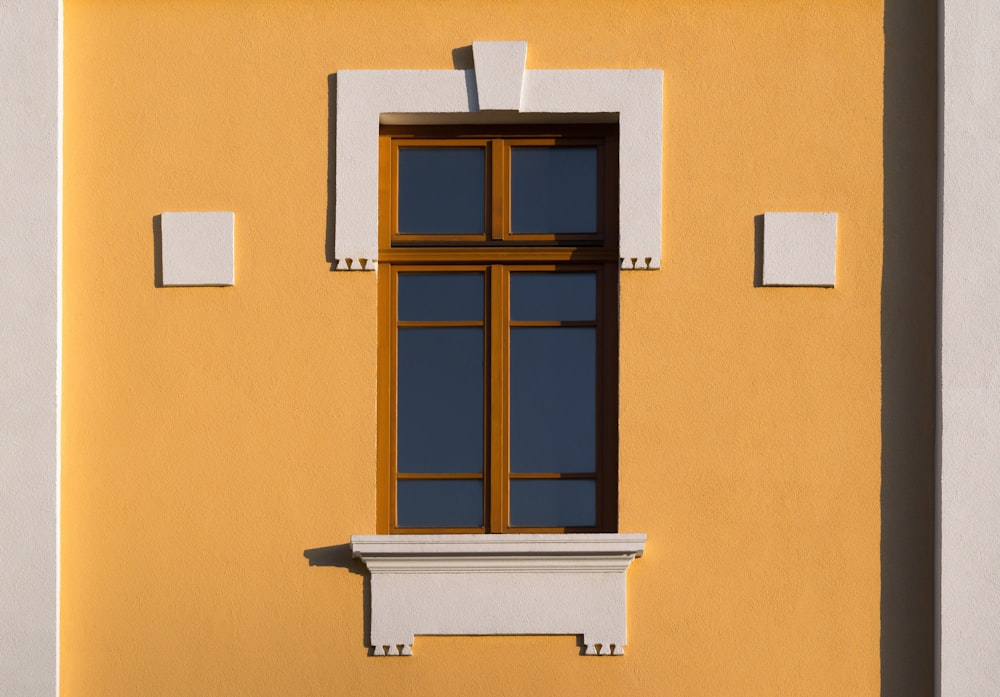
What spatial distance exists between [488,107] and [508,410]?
1530 mm

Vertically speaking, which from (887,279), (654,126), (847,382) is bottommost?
(847,382)

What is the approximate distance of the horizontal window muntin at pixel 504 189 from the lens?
7.50 m

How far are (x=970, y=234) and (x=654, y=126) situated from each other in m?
1.62

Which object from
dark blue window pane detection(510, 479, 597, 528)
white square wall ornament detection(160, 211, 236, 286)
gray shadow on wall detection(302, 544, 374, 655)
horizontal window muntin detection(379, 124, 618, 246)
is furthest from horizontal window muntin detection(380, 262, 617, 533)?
white square wall ornament detection(160, 211, 236, 286)

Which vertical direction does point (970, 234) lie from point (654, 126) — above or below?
below

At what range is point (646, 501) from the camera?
7.17m

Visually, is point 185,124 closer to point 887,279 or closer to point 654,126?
point 654,126

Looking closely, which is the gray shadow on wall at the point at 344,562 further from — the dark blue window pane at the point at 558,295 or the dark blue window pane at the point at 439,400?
the dark blue window pane at the point at 558,295

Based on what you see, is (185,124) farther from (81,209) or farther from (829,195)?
(829,195)

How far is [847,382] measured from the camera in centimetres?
721

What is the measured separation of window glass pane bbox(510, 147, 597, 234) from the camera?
7.52m

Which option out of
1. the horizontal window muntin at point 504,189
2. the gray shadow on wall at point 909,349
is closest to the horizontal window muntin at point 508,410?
the horizontal window muntin at point 504,189

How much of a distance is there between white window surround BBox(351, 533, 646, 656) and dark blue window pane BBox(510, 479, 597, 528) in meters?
0.36

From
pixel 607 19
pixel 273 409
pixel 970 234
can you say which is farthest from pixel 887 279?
pixel 273 409
